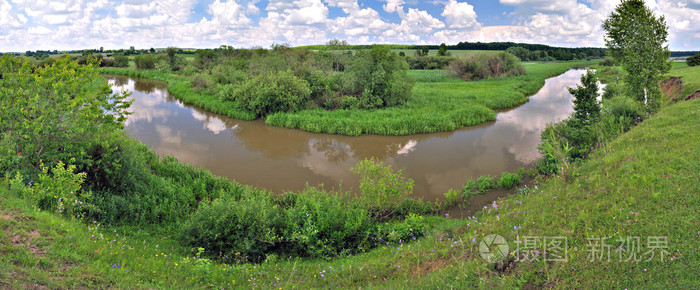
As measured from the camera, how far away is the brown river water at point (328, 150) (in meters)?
13.9

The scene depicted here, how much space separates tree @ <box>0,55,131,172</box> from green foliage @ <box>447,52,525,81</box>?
45315 mm

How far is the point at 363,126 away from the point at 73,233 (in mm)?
15608

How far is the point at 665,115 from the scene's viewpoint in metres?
12.6

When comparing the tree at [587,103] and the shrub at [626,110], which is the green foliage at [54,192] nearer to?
the tree at [587,103]

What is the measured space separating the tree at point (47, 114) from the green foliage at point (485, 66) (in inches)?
1784

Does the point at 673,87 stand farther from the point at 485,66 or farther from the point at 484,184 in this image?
the point at 485,66

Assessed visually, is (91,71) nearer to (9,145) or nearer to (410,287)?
(9,145)

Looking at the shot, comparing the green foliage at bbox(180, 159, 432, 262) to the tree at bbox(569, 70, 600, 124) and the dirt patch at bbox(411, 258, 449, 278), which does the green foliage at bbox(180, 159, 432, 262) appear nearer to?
the dirt patch at bbox(411, 258, 449, 278)

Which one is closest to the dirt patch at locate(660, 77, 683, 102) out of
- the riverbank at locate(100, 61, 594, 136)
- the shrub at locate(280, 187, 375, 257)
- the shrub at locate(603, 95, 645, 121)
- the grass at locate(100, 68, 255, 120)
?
the shrub at locate(603, 95, 645, 121)

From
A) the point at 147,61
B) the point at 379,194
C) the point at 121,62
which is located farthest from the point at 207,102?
the point at 121,62

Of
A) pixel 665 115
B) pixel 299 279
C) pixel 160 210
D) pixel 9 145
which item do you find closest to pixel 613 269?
pixel 299 279

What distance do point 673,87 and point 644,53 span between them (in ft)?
32.6

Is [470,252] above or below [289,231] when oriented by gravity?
above

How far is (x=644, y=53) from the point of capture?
1683 centimetres
